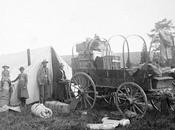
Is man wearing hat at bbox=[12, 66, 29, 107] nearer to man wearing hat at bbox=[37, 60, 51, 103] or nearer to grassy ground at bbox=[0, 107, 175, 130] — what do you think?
man wearing hat at bbox=[37, 60, 51, 103]

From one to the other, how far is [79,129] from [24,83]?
3927 millimetres

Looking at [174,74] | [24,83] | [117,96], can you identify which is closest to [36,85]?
[24,83]

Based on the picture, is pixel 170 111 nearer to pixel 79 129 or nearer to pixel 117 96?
pixel 117 96

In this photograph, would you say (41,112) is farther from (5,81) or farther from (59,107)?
(5,81)

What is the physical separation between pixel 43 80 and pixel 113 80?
10.3 feet

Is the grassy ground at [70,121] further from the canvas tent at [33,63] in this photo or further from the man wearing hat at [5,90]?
the canvas tent at [33,63]

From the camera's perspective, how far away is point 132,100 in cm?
646

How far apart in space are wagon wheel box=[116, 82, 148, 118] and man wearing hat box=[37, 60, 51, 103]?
336 centimetres

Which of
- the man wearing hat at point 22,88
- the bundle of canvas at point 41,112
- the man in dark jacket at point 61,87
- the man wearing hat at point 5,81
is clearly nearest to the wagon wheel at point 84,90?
the bundle of canvas at point 41,112

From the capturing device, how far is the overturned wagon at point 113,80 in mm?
6344

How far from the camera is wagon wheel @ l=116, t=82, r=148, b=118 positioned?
6.33m

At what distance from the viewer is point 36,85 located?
31.9 ft

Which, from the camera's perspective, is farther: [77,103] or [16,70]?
[16,70]

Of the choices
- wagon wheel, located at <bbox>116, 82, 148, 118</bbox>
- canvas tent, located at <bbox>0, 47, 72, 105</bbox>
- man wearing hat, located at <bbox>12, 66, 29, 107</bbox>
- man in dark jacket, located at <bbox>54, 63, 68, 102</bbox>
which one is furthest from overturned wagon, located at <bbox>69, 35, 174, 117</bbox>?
man wearing hat, located at <bbox>12, 66, 29, 107</bbox>
